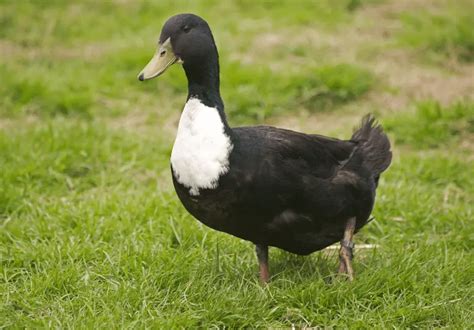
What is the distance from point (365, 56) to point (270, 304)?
176 inches

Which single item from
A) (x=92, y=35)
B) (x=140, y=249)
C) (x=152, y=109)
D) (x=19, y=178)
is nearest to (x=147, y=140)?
(x=152, y=109)

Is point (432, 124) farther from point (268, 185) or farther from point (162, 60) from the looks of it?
point (162, 60)

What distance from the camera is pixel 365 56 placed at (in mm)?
8195

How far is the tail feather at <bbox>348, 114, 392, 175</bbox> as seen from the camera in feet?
15.5

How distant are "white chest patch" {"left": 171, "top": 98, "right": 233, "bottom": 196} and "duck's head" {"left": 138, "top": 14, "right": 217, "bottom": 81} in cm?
27

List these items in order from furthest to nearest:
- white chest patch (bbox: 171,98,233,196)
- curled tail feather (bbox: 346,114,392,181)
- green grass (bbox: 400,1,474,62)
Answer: green grass (bbox: 400,1,474,62), curled tail feather (bbox: 346,114,392,181), white chest patch (bbox: 171,98,233,196)

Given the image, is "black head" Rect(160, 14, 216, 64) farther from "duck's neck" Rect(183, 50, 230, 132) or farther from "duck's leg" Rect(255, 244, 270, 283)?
"duck's leg" Rect(255, 244, 270, 283)

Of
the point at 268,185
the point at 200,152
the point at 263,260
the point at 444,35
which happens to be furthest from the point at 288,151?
the point at 444,35

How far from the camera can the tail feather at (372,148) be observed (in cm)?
471

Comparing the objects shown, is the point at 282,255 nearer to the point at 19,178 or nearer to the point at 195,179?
the point at 195,179

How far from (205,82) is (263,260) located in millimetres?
943

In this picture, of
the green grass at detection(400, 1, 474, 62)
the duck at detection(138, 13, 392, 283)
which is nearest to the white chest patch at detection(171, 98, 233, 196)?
the duck at detection(138, 13, 392, 283)

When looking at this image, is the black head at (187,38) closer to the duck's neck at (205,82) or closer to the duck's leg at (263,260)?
the duck's neck at (205,82)

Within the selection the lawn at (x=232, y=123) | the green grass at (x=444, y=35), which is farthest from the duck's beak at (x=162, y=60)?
the green grass at (x=444, y=35)
